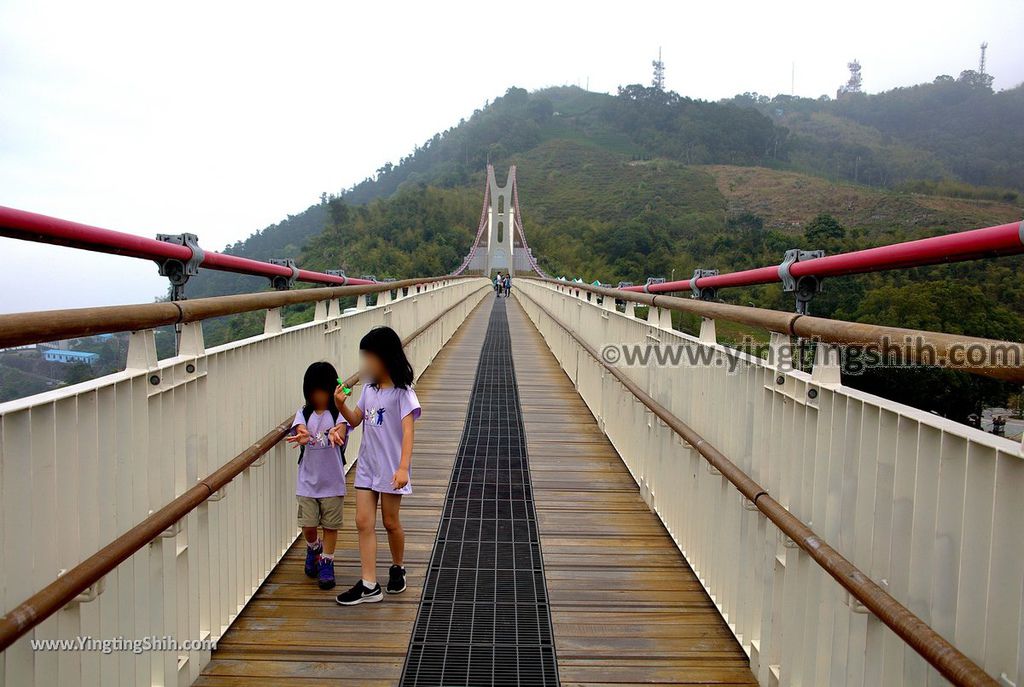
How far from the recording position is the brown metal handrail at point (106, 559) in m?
1.81

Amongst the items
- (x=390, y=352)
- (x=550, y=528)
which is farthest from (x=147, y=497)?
(x=550, y=528)

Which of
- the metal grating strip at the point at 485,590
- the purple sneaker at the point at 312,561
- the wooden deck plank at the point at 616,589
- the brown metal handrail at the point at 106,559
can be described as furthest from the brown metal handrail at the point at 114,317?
the wooden deck plank at the point at 616,589

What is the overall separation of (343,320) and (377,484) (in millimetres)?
2278

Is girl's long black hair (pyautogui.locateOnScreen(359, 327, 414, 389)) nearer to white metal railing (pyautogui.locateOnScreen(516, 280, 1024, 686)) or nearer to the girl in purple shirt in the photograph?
the girl in purple shirt

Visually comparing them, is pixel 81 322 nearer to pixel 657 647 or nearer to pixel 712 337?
pixel 657 647

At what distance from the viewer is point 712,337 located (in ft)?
13.9

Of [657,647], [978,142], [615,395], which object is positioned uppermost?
[978,142]

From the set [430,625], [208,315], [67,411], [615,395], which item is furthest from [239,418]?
[615,395]

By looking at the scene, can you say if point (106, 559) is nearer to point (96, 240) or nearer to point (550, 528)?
point (96, 240)

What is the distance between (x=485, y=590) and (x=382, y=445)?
85 centimetres

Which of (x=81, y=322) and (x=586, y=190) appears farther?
(x=586, y=190)

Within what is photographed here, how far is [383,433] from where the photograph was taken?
12.8 ft

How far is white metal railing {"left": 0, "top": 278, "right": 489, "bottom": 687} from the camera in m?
1.97

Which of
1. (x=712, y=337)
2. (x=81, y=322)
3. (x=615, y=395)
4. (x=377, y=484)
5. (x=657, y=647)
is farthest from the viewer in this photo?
(x=615, y=395)
